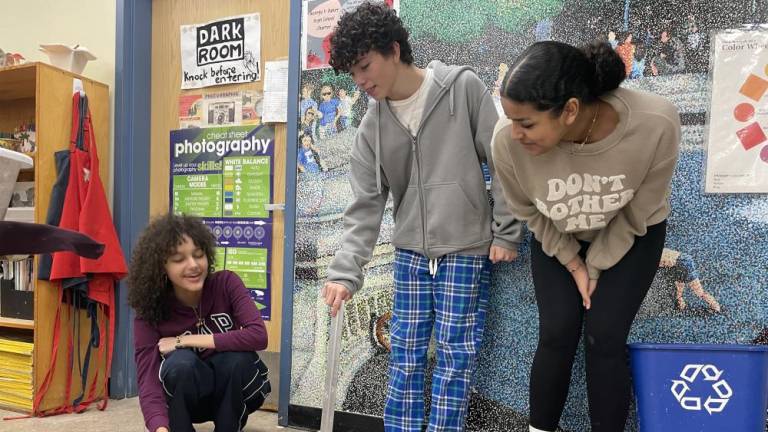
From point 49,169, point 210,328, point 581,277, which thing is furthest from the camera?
point 49,169

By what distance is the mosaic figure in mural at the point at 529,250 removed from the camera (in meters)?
1.51

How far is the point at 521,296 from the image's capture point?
5.59 feet

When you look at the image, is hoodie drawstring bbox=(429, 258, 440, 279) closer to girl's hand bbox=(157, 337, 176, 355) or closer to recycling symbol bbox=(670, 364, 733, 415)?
recycling symbol bbox=(670, 364, 733, 415)

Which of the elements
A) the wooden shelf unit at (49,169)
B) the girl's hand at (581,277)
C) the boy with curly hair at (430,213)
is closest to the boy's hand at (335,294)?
the boy with curly hair at (430,213)

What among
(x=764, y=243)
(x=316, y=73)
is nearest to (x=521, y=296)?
(x=764, y=243)

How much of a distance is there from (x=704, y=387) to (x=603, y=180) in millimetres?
480

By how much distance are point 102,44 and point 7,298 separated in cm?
116

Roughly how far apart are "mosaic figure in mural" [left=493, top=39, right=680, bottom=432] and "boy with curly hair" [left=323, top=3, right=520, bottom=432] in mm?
171

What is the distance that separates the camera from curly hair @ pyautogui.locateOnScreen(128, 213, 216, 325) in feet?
5.64

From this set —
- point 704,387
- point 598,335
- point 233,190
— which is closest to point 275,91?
point 233,190

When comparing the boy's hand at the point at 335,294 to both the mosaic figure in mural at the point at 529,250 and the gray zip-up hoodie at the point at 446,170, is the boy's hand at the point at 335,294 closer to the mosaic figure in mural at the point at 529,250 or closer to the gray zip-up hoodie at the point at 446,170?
the gray zip-up hoodie at the point at 446,170

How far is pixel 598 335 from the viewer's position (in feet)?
4.30

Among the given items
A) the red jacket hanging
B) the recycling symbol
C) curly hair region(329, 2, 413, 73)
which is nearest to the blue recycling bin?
the recycling symbol

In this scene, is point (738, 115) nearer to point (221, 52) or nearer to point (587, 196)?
point (587, 196)
